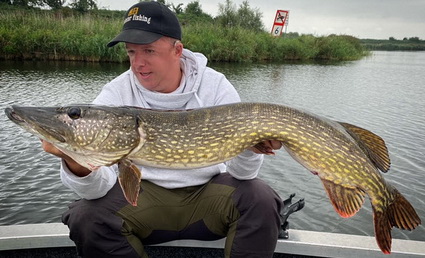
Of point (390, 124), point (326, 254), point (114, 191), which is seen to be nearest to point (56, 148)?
point (114, 191)

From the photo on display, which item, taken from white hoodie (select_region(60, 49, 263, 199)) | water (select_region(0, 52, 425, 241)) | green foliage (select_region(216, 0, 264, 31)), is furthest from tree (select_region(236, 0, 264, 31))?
white hoodie (select_region(60, 49, 263, 199))

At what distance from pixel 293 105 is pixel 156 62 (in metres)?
7.09

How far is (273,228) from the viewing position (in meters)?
1.81

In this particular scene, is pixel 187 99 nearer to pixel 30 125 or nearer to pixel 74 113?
pixel 74 113

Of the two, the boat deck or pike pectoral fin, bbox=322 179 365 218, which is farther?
the boat deck

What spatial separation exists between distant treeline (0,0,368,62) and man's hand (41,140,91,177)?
1237 centimetres

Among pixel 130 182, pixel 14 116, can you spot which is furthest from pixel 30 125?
pixel 130 182

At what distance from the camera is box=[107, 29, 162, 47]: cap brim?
6.25 ft

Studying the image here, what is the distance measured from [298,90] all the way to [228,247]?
31.7ft

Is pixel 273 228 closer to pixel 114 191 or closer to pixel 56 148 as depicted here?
pixel 114 191

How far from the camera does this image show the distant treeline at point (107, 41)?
13.3 metres

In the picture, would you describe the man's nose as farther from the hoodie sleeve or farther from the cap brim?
Result: the hoodie sleeve

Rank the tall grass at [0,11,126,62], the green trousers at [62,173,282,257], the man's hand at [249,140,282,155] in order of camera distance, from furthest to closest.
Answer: the tall grass at [0,11,126,62] < the man's hand at [249,140,282,155] < the green trousers at [62,173,282,257]

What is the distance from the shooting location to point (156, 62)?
2037 mm
